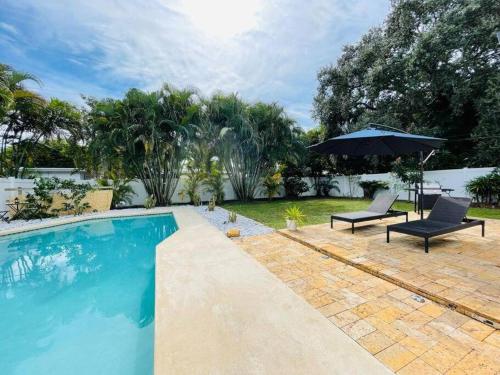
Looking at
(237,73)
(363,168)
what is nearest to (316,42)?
(237,73)

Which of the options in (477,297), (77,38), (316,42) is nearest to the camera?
(477,297)

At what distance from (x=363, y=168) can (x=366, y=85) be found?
577 cm

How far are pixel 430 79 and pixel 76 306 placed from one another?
16614 millimetres

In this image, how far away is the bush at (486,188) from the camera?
9.82m

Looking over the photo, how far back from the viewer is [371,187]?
15125 mm

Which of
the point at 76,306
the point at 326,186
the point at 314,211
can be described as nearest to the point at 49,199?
the point at 76,306

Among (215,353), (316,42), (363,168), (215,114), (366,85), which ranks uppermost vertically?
(316,42)

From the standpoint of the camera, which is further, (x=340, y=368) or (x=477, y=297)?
(x=477, y=297)

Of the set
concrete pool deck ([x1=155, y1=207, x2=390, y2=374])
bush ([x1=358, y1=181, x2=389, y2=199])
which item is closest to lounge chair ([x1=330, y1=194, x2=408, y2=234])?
concrete pool deck ([x1=155, y1=207, x2=390, y2=374])

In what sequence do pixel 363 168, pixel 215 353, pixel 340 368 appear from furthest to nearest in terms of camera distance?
1. pixel 363 168
2. pixel 215 353
3. pixel 340 368

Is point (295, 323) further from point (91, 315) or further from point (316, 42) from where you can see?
point (316, 42)

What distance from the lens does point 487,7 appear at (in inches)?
432

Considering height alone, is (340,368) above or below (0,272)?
above

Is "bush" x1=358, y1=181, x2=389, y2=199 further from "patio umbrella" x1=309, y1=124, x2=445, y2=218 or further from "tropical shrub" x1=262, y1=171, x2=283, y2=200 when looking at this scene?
"patio umbrella" x1=309, y1=124, x2=445, y2=218
